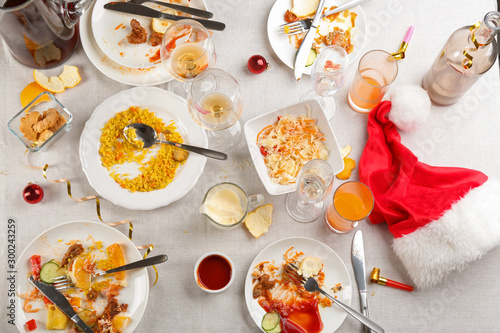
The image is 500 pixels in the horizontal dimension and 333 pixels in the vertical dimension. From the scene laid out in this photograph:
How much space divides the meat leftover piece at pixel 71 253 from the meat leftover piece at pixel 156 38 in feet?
2.73

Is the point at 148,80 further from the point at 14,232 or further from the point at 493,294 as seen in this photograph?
the point at 493,294

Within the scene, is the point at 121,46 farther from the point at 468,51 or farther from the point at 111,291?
the point at 468,51

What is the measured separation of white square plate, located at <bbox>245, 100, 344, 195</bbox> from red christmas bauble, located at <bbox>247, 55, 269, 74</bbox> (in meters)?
0.23

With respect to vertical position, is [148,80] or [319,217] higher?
[148,80]

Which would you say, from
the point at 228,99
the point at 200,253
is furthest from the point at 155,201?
the point at 228,99

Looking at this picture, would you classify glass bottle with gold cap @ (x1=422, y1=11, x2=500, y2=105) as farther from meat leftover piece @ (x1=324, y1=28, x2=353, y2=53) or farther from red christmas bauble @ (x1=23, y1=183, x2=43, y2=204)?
red christmas bauble @ (x1=23, y1=183, x2=43, y2=204)

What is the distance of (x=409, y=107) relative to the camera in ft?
4.94

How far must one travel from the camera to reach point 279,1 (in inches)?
64.9

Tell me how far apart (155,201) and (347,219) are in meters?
0.69

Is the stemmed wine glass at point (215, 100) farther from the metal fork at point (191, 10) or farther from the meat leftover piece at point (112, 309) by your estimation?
the meat leftover piece at point (112, 309)

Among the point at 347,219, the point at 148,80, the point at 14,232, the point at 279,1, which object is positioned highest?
the point at 279,1

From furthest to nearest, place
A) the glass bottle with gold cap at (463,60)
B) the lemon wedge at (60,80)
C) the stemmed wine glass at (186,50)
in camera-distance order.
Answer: the lemon wedge at (60,80)
the stemmed wine glass at (186,50)
the glass bottle with gold cap at (463,60)

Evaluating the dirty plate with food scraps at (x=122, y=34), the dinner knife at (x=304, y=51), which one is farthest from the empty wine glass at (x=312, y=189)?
the dirty plate with food scraps at (x=122, y=34)

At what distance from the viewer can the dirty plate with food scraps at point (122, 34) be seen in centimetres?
162
